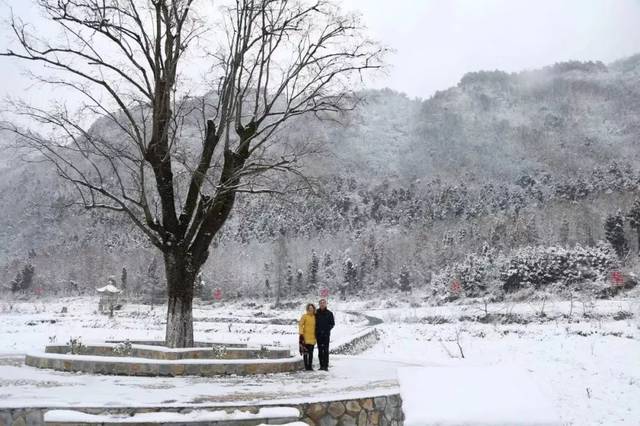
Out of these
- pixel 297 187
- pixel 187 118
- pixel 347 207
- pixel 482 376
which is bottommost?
pixel 482 376

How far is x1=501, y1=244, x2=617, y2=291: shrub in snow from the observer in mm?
55844

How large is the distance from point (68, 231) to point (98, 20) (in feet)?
430

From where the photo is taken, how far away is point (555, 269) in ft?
184

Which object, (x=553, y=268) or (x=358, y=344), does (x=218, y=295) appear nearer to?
(x=553, y=268)

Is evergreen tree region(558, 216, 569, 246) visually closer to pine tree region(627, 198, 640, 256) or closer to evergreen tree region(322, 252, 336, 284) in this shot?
pine tree region(627, 198, 640, 256)

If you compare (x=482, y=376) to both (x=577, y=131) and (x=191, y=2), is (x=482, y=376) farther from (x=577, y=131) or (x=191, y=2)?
(x=577, y=131)

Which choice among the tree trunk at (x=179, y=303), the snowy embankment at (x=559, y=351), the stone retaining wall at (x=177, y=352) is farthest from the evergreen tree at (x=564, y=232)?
the tree trunk at (x=179, y=303)

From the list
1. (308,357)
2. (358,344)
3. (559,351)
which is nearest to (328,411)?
(308,357)

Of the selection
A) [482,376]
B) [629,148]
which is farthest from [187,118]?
[629,148]

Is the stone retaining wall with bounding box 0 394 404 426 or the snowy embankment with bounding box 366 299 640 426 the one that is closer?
the stone retaining wall with bounding box 0 394 404 426

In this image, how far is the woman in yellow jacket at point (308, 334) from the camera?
40.3 ft

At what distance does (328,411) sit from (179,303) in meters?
5.94

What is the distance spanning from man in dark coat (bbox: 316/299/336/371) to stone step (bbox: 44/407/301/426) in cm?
473

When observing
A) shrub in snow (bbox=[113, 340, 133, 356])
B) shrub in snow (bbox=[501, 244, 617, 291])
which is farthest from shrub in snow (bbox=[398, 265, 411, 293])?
shrub in snow (bbox=[113, 340, 133, 356])
